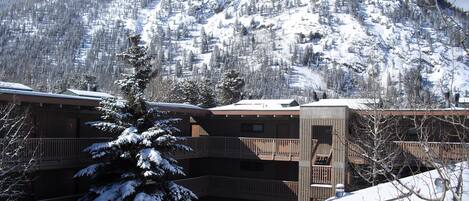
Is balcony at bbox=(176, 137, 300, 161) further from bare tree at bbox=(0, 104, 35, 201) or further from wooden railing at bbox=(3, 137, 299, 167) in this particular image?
bare tree at bbox=(0, 104, 35, 201)

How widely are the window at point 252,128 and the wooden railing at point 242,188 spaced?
311 centimetres

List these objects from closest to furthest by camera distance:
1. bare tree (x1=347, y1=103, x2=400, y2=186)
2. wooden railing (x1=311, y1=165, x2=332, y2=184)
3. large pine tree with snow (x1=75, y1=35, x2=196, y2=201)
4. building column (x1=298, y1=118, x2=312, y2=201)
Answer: large pine tree with snow (x1=75, y1=35, x2=196, y2=201) → bare tree (x1=347, y1=103, x2=400, y2=186) → wooden railing (x1=311, y1=165, x2=332, y2=184) → building column (x1=298, y1=118, x2=312, y2=201)

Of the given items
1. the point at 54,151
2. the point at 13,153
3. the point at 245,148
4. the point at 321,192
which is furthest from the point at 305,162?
the point at 13,153

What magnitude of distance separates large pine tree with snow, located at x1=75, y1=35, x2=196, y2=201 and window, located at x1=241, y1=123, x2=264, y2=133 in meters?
11.2

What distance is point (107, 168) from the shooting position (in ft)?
67.9

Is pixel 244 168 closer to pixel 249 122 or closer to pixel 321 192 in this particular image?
pixel 249 122

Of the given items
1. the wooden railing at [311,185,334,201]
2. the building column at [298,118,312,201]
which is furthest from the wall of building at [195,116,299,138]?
the wooden railing at [311,185,334,201]

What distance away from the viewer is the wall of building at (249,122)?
1217 inches

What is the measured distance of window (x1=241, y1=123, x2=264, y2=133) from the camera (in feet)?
104

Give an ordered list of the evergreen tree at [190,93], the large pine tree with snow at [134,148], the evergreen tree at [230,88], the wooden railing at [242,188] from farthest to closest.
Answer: the evergreen tree at [230,88] < the evergreen tree at [190,93] < the wooden railing at [242,188] < the large pine tree with snow at [134,148]

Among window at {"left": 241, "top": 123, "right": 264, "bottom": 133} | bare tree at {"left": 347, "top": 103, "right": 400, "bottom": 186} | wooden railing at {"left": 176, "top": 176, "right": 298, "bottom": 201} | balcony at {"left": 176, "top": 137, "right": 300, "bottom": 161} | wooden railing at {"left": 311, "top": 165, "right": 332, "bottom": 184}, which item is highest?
bare tree at {"left": 347, "top": 103, "right": 400, "bottom": 186}

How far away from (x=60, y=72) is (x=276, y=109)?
594 feet

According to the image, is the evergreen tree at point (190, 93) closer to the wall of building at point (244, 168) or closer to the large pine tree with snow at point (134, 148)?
the wall of building at point (244, 168)

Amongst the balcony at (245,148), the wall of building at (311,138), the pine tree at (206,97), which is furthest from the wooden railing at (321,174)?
the pine tree at (206,97)
